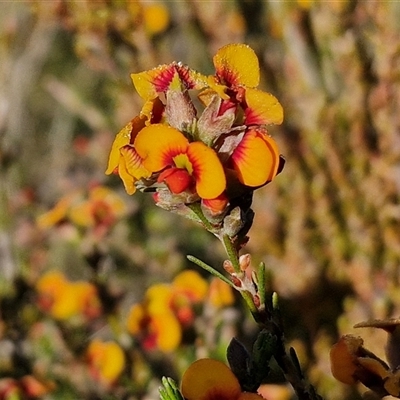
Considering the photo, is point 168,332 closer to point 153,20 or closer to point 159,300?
point 159,300

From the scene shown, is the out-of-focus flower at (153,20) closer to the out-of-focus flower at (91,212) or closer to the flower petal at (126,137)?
the out-of-focus flower at (91,212)

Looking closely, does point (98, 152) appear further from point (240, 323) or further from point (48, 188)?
point (240, 323)

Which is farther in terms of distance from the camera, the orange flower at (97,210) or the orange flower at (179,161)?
the orange flower at (97,210)

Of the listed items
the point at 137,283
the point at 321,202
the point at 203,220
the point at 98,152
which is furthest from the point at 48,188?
the point at 203,220

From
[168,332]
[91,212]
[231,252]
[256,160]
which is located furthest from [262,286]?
[91,212]

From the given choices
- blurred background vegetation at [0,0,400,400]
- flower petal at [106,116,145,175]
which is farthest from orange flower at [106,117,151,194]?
blurred background vegetation at [0,0,400,400]

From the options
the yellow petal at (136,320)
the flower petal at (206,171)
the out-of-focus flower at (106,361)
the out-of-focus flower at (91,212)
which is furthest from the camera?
the out-of-focus flower at (91,212)

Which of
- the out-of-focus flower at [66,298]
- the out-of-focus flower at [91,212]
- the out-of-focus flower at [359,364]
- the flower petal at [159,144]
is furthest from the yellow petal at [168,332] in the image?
the flower petal at [159,144]
